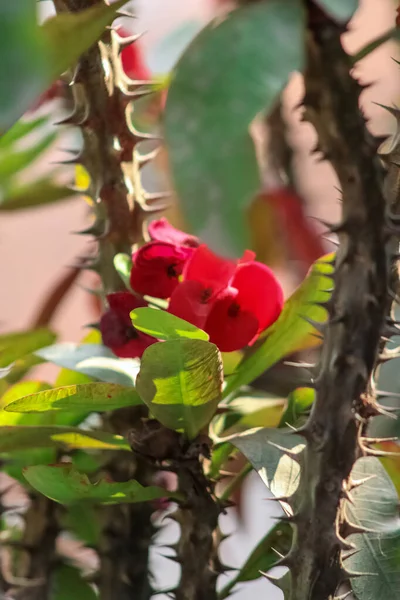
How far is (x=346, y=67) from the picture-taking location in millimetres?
253

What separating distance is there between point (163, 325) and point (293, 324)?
91mm

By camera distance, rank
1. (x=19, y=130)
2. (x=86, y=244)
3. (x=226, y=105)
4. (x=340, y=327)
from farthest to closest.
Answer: (x=86, y=244) < (x=19, y=130) < (x=340, y=327) < (x=226, y=105)

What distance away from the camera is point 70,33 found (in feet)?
0.68

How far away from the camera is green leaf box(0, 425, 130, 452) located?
0.35 m

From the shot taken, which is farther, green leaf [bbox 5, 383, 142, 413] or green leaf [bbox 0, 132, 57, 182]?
green leaf [bbox 0, 132, 57, 182]

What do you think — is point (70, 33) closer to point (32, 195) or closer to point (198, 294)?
point (198, 294)

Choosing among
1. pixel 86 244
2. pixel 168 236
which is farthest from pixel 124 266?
pixel 86 244

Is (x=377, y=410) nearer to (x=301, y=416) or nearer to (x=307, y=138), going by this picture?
(x=301, y=416)

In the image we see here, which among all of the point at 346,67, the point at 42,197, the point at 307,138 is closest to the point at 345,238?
the point at 346,67

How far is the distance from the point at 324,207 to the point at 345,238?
1.19 meters

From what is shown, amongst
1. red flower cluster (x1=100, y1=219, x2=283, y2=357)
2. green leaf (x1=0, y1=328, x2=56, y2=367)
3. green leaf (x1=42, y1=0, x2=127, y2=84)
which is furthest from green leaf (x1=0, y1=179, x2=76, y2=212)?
green leaf (x1=42, y1=0, x2=127, y2=84)

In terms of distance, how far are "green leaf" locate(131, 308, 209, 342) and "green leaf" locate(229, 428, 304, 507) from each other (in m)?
0.07

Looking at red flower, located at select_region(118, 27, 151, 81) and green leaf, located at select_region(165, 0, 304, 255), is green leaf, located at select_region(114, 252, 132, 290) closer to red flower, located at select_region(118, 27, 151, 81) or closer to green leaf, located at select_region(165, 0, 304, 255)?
green leaf, located at select_region(165, 0, 304, 255)

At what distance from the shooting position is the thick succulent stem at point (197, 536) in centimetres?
36
